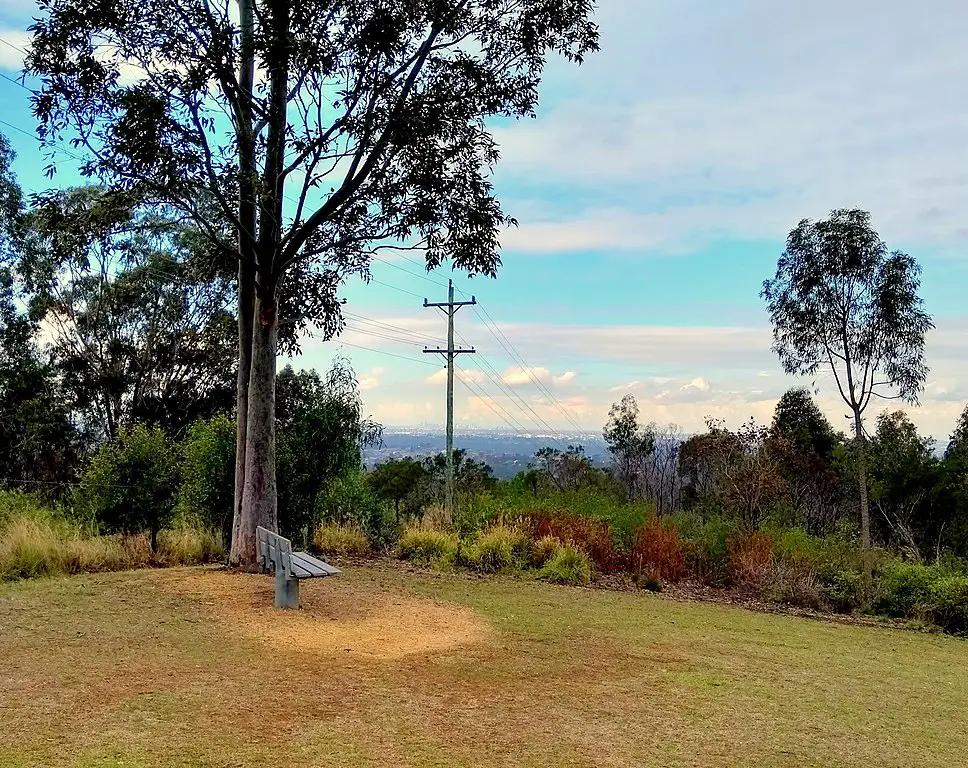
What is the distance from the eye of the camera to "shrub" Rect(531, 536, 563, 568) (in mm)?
11367

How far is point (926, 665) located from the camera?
722 cm

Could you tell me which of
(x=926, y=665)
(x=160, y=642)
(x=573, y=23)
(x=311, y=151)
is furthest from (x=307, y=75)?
(x=926, y=665)

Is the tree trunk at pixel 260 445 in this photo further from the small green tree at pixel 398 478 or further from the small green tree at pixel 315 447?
the small green tree at pixel 398 478

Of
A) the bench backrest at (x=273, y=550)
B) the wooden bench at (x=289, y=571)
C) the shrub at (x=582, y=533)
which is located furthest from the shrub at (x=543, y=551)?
the wooden bench at (x=289, y=571)

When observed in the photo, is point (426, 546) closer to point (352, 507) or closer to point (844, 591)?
point (352, 507)

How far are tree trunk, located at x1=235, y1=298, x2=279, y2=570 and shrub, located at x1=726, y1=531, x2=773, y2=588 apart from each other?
633 centimetres

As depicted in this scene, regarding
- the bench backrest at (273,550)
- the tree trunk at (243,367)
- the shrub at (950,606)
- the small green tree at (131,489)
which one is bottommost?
the shrub at (950,606)

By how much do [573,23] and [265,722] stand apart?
27.3 feet

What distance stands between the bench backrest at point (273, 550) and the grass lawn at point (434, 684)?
1.10 ft

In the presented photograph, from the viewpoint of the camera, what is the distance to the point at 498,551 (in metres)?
11.4

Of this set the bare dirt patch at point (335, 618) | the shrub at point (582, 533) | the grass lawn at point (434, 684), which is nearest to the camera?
the grass lawn at point (434, 684)

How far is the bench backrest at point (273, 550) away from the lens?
727cm

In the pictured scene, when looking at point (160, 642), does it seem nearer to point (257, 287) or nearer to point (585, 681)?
point (585, 681)

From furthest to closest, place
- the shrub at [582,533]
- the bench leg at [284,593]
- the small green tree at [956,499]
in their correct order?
the small green tree at [956,499] → the shrub at [582,533] → the bench leg at [284,593]
